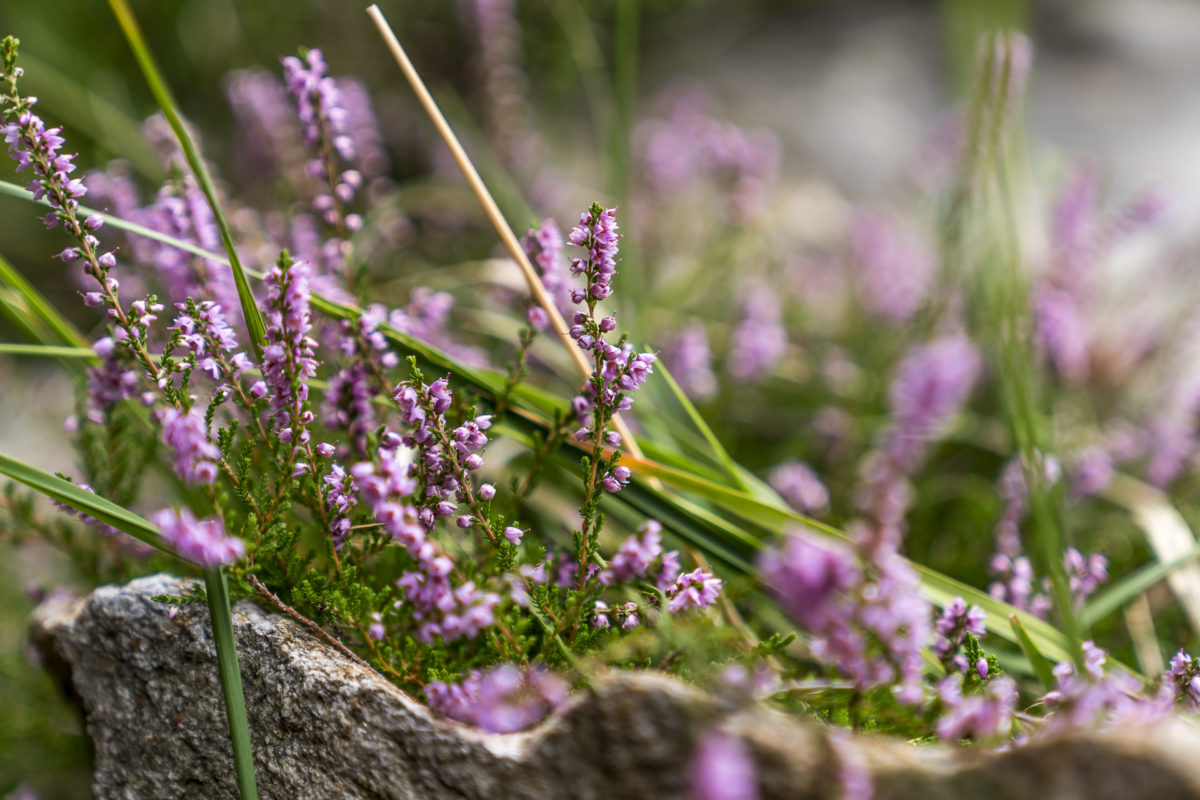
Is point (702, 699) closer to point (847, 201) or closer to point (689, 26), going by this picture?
point (847, 201)

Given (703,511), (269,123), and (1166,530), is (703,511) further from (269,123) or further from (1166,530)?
(269,123)

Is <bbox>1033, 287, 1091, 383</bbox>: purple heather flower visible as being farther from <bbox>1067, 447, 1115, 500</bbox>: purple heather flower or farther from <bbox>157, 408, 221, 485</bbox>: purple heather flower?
<bbox>157, 408, 221, 485</bbox>: purple heather flower

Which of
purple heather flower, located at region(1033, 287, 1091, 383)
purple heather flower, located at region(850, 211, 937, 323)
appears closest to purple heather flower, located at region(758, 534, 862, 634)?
purple heather flower, located at region(1033, 287, 1091, 383)

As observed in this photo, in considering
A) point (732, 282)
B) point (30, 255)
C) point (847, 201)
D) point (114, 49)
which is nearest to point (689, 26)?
point (847, 201)

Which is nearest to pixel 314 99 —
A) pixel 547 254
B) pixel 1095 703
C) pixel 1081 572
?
pixel 547 254

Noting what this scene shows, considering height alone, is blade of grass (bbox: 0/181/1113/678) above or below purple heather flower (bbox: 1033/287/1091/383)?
below

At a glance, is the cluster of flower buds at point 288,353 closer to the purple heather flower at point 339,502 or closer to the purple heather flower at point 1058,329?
the purple heather flower at point 339,502

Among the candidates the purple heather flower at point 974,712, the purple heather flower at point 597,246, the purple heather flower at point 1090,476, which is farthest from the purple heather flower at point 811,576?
the purple heather flower at point 1090,476
